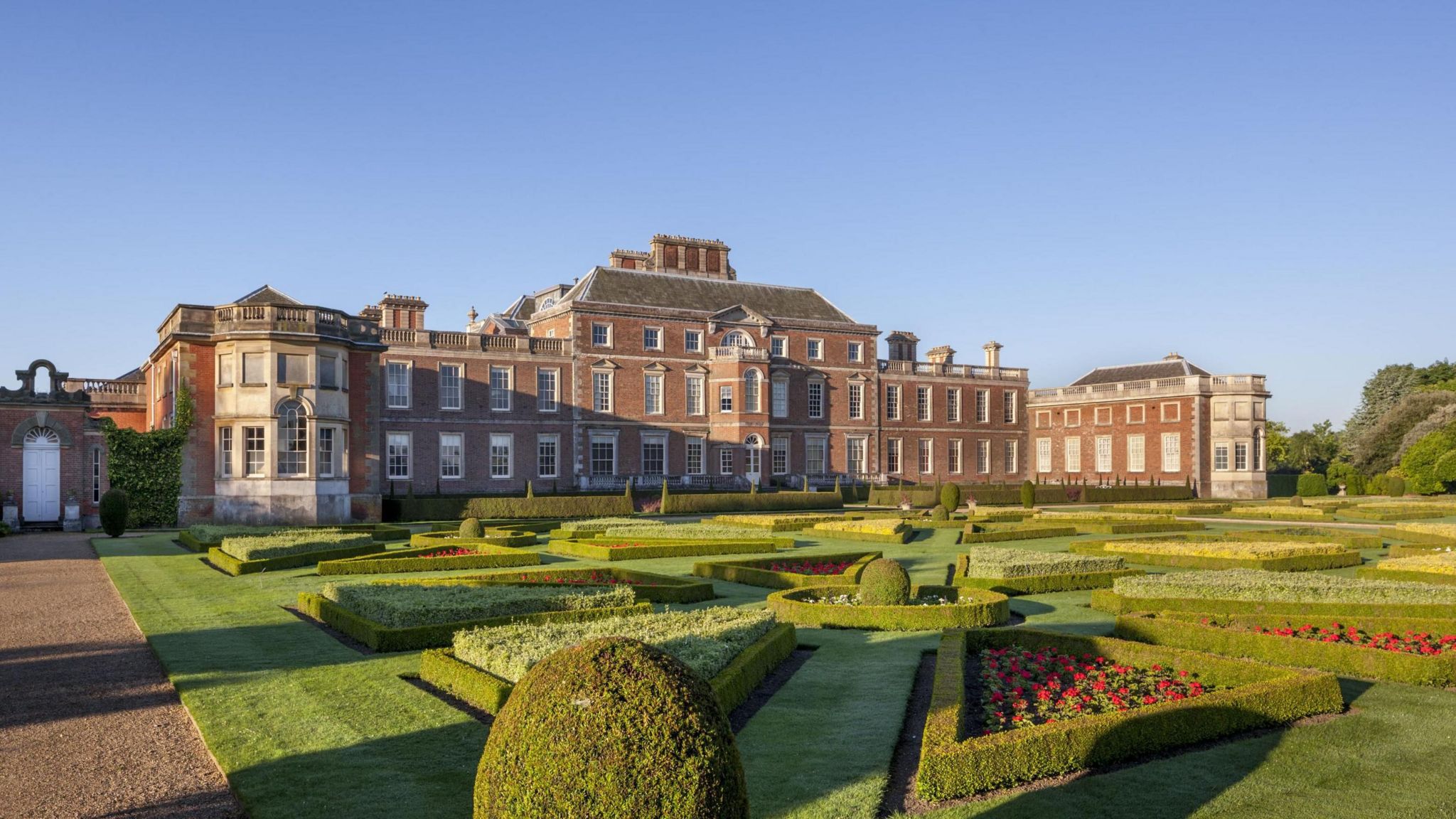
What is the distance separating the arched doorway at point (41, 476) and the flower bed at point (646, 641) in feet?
109

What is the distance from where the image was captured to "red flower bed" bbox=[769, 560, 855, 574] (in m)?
19.7

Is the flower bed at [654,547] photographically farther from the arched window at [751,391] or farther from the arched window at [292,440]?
the arched window at [751,391]

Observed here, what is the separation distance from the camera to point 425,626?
1284 cm

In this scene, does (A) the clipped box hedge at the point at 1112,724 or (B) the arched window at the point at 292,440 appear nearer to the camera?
(A) the clipped box hedge at the point at 1112,724

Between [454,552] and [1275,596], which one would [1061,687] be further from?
[454,552]

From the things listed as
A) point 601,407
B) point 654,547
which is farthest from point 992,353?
point 654,547

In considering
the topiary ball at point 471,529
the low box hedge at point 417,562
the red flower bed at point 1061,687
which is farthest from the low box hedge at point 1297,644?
the topiary ball at point 471,529

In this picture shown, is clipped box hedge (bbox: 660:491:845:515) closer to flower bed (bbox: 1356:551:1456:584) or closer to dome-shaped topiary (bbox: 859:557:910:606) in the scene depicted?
flower bed (bbox: 1356:551:1456:584)

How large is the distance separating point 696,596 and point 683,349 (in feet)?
127

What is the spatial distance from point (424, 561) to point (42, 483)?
24659 millimetres

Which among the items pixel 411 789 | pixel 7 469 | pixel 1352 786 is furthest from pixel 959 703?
pixel 7 469

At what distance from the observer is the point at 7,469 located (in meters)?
36.6

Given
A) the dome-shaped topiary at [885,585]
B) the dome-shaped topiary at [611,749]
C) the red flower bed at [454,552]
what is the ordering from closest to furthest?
the dome-shaped topiary at [611,749] < the dome-shaped topiary at [885,585] < the red flower bed at [454,552]

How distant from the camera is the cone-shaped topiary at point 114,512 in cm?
3080
